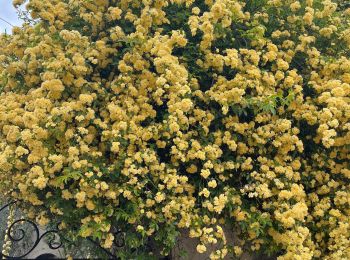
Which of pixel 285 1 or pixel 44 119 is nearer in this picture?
pixel 44 119

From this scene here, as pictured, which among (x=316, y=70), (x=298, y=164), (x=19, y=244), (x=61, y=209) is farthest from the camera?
(x=19, y=244)

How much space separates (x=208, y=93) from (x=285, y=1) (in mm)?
1097

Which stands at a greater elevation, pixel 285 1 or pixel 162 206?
pixel 285 1

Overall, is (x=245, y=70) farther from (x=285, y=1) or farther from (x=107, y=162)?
(x=107, y=162)

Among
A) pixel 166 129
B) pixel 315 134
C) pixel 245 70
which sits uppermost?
pixel 245 70

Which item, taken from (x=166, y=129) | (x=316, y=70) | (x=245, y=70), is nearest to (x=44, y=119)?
(x=166, y=129)

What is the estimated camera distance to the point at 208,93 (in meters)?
3.06

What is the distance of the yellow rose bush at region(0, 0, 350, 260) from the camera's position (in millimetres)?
2723

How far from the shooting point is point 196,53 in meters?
3.22

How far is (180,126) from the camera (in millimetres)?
2846

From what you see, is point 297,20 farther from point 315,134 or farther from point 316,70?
point 315,134

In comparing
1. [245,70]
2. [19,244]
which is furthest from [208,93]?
[19,244]

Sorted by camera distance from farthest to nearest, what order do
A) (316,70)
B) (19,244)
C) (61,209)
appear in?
(19,244) < (316,70) < (61,209)

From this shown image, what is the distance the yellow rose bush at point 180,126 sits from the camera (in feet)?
8.93
